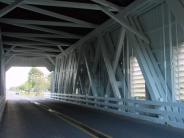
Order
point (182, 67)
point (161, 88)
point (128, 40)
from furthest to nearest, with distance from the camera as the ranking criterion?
point (128, 40) → point (161, 88) → point (182, 67)

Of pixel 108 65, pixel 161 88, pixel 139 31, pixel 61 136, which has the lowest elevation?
pixel 61 136

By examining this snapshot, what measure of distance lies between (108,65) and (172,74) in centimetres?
650

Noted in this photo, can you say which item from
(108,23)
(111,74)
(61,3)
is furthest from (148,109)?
(108,23)

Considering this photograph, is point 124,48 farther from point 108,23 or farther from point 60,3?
point 60,3

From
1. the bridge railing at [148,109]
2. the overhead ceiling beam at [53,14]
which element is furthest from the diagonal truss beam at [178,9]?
the overhead ceiling beam at [53,14]

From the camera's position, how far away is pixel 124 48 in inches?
743

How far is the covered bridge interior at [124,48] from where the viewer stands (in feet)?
45.0

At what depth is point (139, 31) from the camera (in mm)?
16625

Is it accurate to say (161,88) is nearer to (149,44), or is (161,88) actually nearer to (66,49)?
(149,44)

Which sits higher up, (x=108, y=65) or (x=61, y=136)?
(x=108, y=65)

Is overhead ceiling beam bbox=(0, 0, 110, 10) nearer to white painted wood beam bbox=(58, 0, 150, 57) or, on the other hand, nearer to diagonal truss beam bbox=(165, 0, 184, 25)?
white painted wood beam bbox=(58, 0, 150, 57)

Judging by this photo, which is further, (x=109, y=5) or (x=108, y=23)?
(x=108, y=23)

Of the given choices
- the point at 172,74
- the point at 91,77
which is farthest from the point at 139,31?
the point at 91,77

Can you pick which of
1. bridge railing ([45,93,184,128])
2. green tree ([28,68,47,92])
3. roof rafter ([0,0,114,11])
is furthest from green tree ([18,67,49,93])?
roof rafter ([0,0,114,11])
